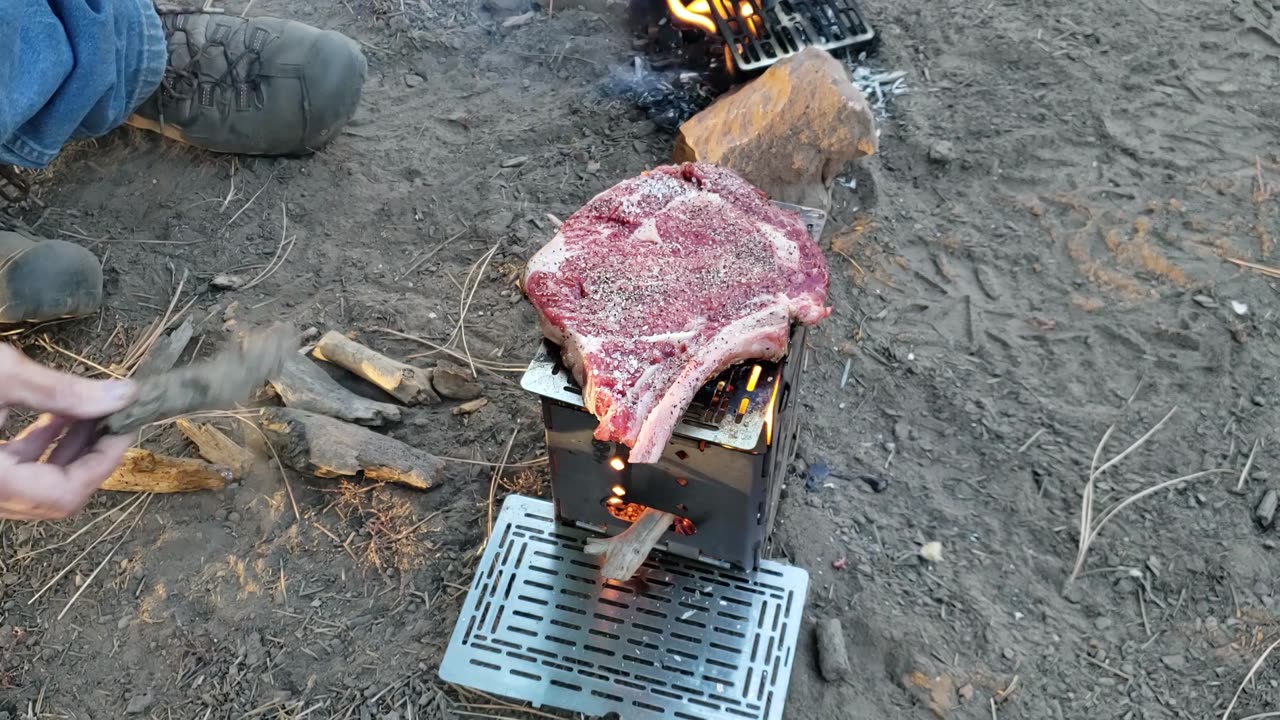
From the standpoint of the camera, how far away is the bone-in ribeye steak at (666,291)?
165 cm

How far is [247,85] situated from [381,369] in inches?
56.2

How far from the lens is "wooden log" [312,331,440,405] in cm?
267

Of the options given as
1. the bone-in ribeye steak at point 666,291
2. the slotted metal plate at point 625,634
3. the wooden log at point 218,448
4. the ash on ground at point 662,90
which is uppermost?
the bone-in ribeye steak at point 666,291

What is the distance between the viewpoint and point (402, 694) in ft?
7.01

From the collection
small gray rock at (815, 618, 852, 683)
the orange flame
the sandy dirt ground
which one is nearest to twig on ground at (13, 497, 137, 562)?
the sandy dirt ground

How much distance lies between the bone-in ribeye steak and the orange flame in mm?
1825

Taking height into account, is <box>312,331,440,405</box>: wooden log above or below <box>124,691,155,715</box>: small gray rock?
above

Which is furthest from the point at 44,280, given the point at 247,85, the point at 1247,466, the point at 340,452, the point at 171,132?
the point at 1247,466

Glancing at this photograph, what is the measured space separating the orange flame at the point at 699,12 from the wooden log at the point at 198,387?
2.41 meters

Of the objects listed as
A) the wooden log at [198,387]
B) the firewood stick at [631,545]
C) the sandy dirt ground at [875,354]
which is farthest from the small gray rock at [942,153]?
the wooden log at [198,387]

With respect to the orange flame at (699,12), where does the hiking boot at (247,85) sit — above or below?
below

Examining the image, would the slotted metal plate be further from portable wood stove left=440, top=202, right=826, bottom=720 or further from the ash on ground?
the ash on ground

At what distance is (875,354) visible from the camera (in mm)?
2842

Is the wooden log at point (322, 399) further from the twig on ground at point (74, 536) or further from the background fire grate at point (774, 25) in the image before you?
the background fire grate at point (774, 25)
